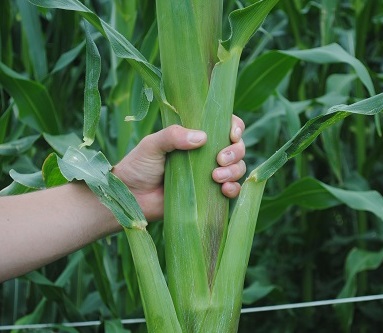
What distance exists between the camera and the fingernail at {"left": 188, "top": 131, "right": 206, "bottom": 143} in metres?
0.90

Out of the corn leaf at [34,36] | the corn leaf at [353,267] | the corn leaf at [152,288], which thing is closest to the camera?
the corn leaf at [152,288]

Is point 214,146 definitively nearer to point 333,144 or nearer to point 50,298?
point 50,298

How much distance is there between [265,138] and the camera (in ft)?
6.72

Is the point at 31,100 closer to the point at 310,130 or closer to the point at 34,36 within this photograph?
the point at 34,36

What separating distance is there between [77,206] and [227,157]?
0.22 meters

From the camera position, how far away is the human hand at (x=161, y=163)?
0.92m

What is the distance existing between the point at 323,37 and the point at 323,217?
0.56 meters

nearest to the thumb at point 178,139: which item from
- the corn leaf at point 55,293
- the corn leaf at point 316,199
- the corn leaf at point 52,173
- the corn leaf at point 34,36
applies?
the corn leaf at point 52,173

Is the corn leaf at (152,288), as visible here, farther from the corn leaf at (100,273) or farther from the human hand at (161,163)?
the corn leaf at (100,273)

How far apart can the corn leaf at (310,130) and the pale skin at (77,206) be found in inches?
1.6

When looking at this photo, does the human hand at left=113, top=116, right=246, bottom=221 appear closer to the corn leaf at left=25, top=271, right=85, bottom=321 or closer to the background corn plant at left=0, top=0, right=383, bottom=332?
→ the background corn plant at left=0, top=0, right=383, bottom=332

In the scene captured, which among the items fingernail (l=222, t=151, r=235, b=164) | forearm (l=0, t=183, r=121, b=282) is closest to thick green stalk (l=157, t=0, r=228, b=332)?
fingernail (l=222, t=151, r=235, b=164)

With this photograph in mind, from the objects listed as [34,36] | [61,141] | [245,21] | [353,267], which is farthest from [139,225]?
[353,267]

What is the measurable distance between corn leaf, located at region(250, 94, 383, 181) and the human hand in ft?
0.11
